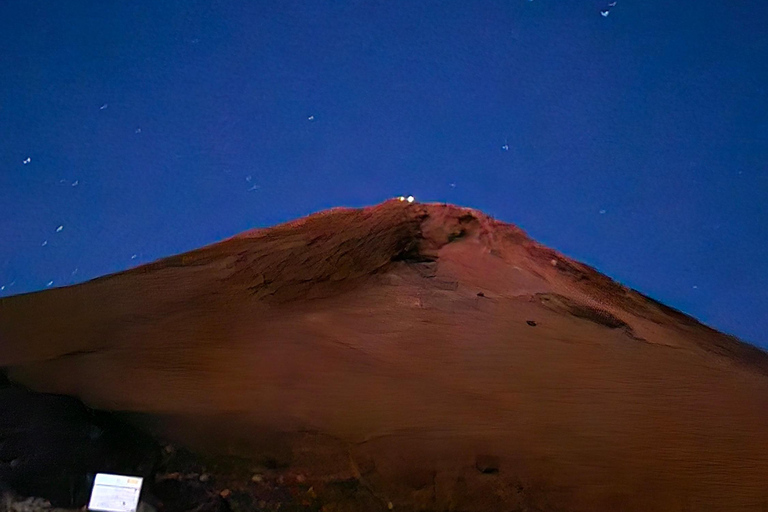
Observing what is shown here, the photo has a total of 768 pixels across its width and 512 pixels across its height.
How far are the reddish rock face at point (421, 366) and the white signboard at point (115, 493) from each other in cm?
10

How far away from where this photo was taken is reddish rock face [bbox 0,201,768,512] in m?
1.16

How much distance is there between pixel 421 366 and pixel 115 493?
570 millimetres

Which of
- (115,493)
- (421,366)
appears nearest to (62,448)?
(115,493)

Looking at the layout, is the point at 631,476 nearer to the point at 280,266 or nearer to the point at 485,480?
the point at 485,480

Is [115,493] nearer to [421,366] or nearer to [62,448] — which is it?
[62,448]

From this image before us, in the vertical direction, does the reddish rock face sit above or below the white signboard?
above

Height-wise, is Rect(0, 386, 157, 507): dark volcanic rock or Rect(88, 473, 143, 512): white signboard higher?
Rect(0, 386, 157, 507): dark volcanic rock

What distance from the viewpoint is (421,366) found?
1.28 metres

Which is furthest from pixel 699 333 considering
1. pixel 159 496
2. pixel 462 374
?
pixel 159 496

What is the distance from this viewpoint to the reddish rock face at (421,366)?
1157mm

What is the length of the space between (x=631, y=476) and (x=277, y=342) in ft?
2.22

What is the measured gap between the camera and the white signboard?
1.15 m

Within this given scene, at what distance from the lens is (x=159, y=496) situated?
116 centimetres

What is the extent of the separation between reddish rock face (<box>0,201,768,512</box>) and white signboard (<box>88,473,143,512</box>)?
0.34ft
